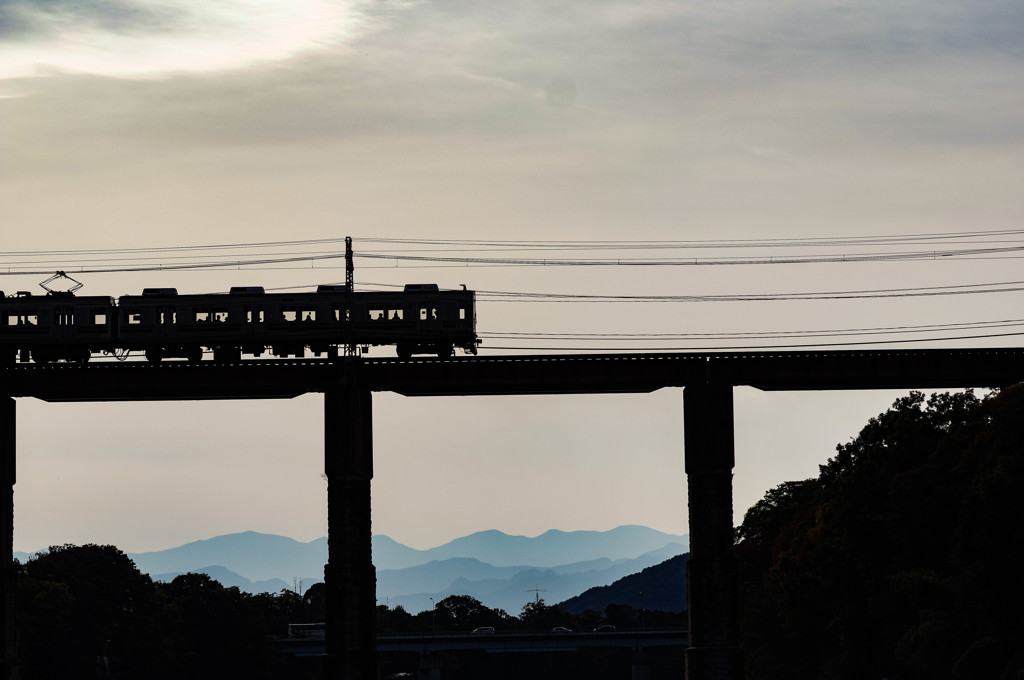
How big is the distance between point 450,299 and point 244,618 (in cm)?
10412

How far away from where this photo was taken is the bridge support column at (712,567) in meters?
90.5

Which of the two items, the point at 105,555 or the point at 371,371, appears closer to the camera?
the point at 371,371

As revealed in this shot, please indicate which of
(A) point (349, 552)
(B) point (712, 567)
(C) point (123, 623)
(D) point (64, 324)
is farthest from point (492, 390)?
(C) point (123, 623)

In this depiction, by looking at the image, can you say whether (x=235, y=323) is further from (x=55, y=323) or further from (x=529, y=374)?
(x=529, y=374)

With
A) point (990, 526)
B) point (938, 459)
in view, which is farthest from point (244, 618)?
point (990, 526)

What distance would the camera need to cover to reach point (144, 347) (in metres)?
95.2

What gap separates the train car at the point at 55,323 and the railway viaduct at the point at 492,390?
Answer: 146cm

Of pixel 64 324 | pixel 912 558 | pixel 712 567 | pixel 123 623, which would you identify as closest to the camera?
pixel 712 567

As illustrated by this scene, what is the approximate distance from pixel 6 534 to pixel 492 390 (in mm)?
28625

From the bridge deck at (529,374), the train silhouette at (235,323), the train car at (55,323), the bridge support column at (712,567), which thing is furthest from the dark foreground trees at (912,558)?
the train car at (55,323)

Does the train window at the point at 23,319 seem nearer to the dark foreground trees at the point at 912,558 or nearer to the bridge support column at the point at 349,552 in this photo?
the bridge support column at the point at 349,552

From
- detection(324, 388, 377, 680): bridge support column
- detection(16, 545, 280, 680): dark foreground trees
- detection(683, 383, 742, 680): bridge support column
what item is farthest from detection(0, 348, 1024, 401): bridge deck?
detection(16, 545, 280, 680): dark foreground trees

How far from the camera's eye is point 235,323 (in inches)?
→ 3696

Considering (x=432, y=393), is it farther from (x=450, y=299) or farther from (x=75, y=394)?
(x=75, y=394)
